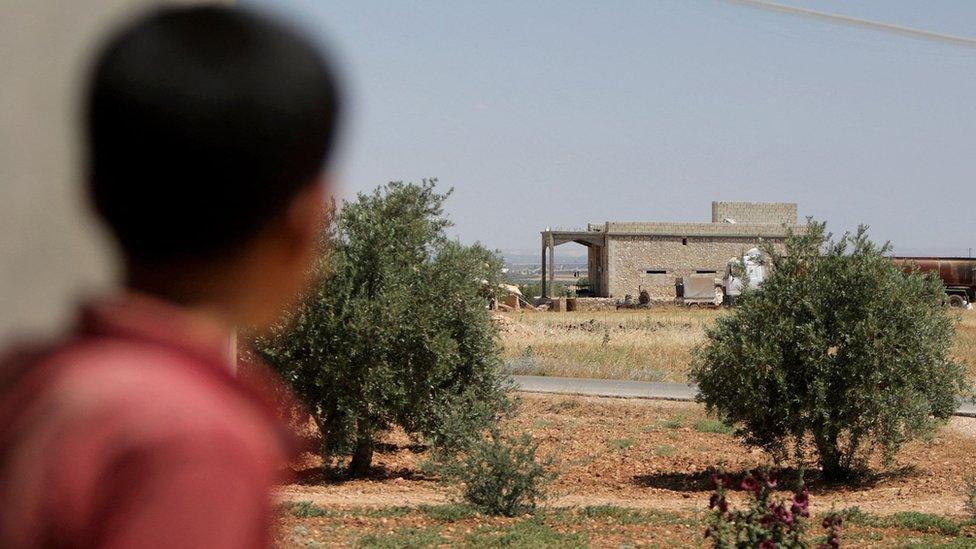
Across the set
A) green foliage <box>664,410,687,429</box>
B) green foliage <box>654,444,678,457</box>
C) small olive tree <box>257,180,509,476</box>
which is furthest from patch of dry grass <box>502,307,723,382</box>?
small olive tree <box>257,180,509,476</box>

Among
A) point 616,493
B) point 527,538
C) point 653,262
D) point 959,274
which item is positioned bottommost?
point 616,493

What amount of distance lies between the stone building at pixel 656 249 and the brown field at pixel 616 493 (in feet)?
111

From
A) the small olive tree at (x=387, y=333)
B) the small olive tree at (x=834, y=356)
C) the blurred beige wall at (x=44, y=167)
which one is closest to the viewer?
the blurred beige wall at (x=44, y=167)

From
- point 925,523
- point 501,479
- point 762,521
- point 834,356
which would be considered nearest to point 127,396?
point 762,521

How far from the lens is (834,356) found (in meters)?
14.3

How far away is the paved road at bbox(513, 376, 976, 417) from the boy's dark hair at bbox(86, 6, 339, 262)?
66.1 feet

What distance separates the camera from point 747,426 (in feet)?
47.7

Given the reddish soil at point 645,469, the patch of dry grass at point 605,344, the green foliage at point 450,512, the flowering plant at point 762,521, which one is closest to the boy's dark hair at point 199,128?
the flowering plant at point 762,521

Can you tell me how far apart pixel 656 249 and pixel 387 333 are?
43.6m

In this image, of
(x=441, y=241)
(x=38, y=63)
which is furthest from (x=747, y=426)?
(x=38, y=63)

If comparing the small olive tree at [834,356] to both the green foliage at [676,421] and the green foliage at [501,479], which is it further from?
the green foliage at [501,479]

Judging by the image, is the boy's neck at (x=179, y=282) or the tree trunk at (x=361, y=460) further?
the tree trunk at (x=361, y=460)

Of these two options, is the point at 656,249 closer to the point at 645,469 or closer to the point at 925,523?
the point at 645,469

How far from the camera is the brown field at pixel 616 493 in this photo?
9.04m
